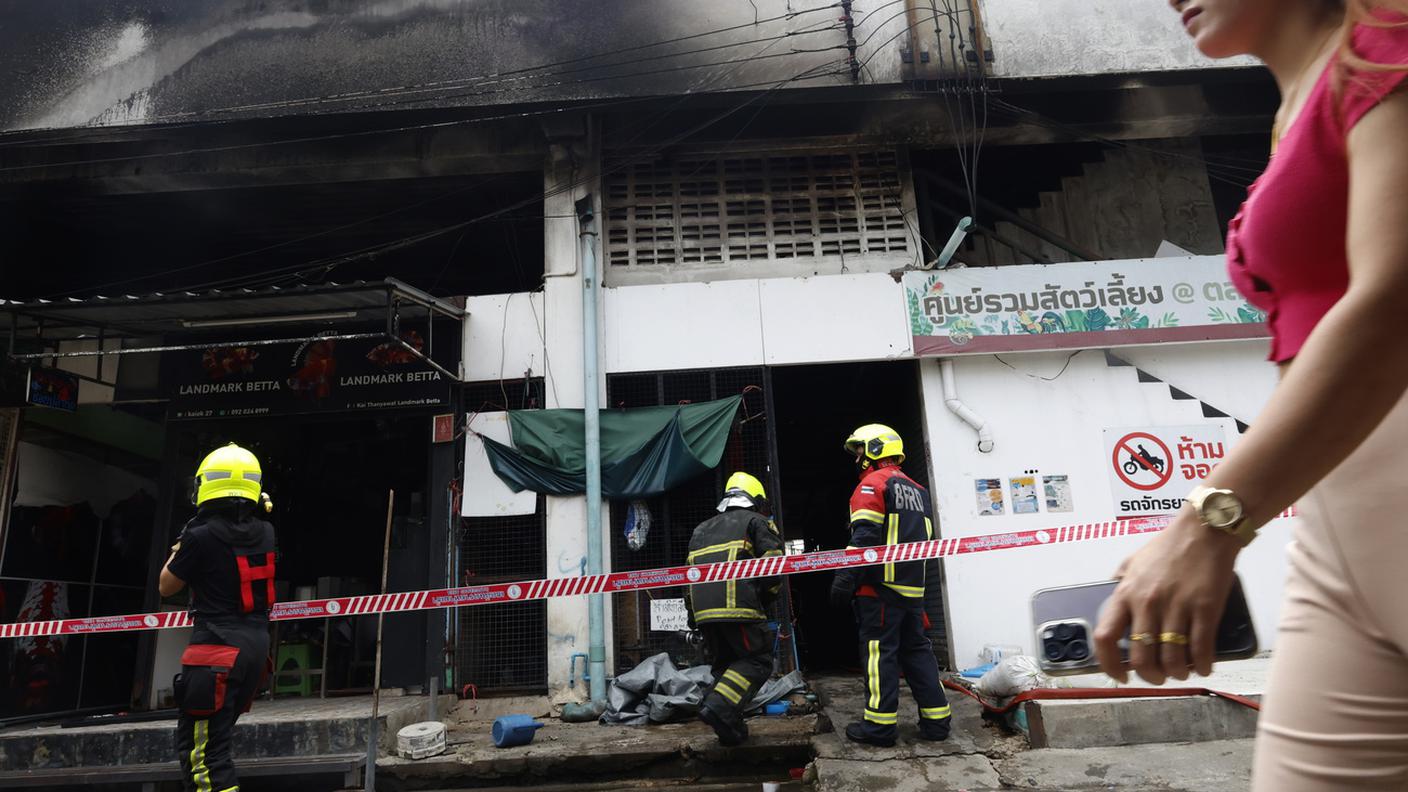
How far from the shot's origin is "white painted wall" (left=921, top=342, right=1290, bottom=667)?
305 inches

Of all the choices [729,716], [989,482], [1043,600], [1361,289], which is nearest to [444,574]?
[729,716]

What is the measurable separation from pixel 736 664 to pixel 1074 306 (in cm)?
521

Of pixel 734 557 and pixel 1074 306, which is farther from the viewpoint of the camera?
pixel 1074 306

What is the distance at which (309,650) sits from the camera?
8.73 m

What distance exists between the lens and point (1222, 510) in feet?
3.29

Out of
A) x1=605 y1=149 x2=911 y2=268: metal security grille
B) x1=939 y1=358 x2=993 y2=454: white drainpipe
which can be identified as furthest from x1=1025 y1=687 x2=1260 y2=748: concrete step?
x1=605 y1=149 x2=911 y2=268: metal security grille

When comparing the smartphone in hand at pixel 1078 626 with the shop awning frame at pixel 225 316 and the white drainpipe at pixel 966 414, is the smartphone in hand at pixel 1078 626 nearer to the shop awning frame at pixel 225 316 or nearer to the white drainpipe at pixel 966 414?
the shop awning frame at pixel 225 316

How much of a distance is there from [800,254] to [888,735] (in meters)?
5.28

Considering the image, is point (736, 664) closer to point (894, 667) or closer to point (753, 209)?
point (894, 667)

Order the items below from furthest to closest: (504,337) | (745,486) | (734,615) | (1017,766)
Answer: (504,337)
(745,486)
(734,615)
(1017,766)

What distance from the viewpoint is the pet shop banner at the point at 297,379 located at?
8391 millimetres

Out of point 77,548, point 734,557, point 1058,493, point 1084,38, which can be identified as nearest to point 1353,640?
point 734,557

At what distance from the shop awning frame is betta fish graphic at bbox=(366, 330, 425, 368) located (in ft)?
0.41

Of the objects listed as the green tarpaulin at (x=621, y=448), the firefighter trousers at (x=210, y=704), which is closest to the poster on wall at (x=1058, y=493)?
the green tarpaulin at (x=621, y=448)
